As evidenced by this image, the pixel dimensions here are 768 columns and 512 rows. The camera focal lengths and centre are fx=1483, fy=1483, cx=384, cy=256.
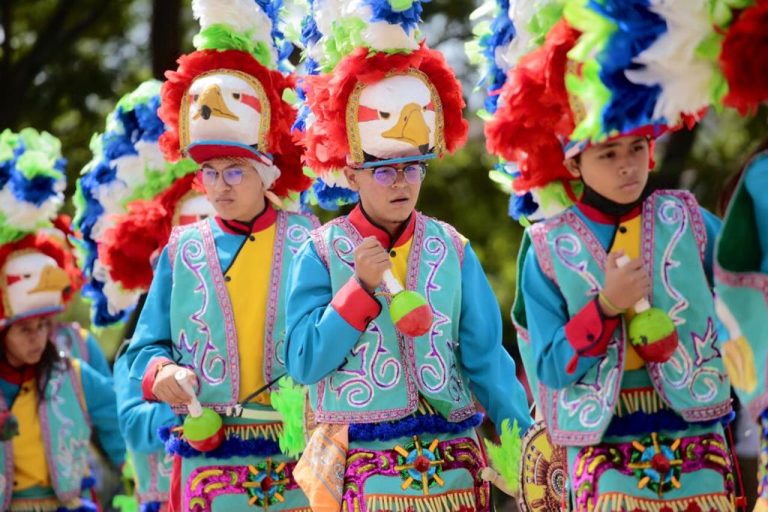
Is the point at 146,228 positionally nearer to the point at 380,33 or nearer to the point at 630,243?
the point at 380,33

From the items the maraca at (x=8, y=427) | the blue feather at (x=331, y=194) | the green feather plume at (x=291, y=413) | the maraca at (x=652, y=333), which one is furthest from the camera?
the maraca at (x=8, y=427)

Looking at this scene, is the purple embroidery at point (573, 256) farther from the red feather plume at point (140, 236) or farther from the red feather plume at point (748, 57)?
the red feather plume at point (140, 236)

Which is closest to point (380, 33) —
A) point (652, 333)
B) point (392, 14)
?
point (392, 14)

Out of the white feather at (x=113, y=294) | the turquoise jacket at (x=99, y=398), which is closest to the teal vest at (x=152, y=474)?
the turquoise jacket at (x=99, y=398)

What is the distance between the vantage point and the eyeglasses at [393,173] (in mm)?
5195

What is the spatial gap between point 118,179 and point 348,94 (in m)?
2.58

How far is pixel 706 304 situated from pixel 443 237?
3.66 feet

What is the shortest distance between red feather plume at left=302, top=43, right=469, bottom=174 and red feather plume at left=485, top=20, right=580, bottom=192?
480 mm

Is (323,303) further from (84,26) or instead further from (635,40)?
(84,26)

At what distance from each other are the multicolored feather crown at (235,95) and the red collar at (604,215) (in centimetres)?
163

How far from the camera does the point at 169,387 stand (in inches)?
220

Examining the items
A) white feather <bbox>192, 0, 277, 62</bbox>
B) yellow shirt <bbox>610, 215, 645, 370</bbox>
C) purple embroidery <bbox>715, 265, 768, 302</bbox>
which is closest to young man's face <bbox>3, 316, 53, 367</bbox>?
white feather <bbox>192, 0, 277, 62</bbox>

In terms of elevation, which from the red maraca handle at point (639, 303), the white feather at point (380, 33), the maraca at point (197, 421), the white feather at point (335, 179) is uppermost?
the white feather at point (380, 33)

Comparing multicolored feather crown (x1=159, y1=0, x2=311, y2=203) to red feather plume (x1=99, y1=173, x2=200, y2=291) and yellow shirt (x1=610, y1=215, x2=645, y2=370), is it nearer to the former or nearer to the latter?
red feather plume (x1=99, y1=173, x2=200, y2=291)
